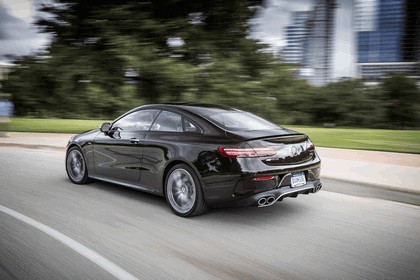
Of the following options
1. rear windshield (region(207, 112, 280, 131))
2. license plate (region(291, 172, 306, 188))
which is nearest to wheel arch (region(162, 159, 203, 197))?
rear windshield (region(207, 112, 280, 131))

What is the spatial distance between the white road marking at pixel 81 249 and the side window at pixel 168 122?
198 cm

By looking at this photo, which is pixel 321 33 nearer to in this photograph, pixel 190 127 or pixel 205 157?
pixel 190 127

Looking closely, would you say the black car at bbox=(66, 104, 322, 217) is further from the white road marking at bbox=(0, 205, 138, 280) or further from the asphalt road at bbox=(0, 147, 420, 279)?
the white road marking at bbox=(0, 205, 138, 280)

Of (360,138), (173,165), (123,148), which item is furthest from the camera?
(360,138)

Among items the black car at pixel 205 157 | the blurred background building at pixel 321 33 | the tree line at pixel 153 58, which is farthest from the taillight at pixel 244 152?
the blurred background building at pixel 321 33

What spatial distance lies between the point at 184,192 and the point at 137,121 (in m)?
1.54

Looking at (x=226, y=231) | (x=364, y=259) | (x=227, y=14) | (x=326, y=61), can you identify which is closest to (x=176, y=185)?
(x=226, y=231)

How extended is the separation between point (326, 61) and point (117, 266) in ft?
216

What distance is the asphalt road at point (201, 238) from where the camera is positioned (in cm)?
370

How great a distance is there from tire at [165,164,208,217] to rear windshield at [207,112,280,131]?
2.43ft

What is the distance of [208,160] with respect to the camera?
16.5 feet

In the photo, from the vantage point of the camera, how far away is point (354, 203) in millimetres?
6324

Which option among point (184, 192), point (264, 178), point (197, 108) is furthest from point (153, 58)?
point (264, 178)

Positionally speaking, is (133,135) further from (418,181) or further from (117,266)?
(418,181)
